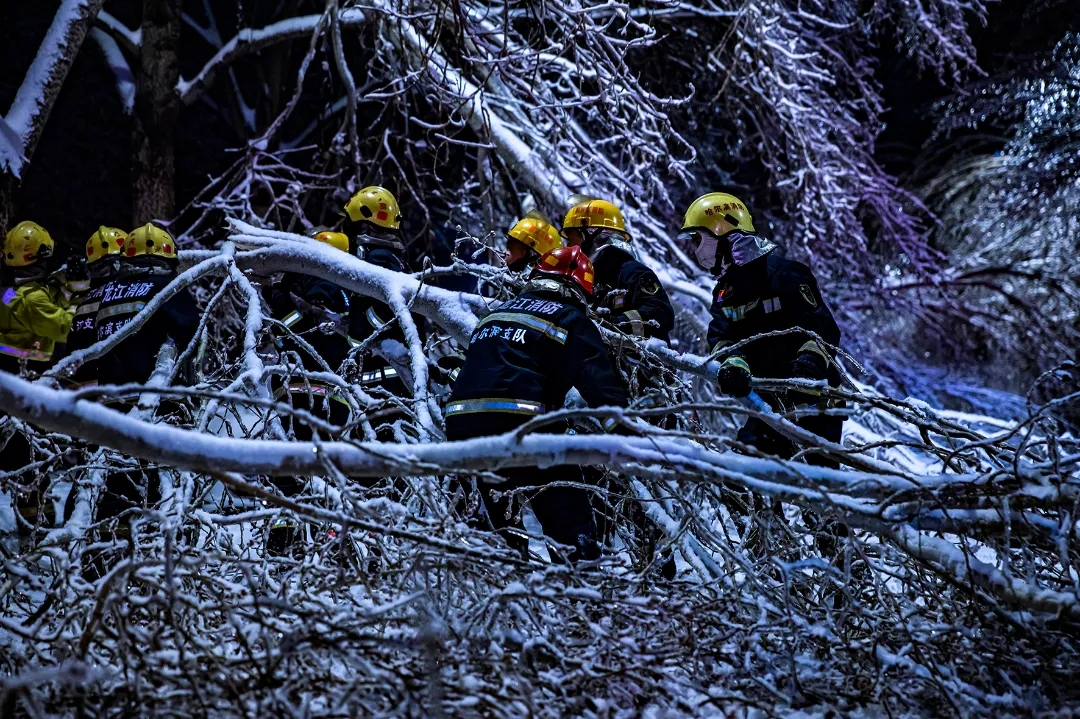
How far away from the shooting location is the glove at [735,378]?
400 centimetres

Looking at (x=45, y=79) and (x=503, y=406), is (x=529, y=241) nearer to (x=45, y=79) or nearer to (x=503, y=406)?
(x=503, y=406)

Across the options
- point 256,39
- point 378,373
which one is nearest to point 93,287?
point 378,373

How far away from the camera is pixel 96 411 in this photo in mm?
2195

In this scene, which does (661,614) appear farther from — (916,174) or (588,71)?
(916,174)

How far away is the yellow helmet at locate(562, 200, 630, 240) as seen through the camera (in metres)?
5.48

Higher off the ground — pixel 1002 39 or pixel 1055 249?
pixel 1002 39

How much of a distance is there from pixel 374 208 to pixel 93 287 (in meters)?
1.78

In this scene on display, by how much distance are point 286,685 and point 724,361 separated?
2.61 metres

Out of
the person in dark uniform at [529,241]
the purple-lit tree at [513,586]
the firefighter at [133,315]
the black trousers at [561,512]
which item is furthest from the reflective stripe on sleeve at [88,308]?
the black trousers at [561,512]

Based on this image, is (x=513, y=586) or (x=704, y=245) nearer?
(x=513, y=586)

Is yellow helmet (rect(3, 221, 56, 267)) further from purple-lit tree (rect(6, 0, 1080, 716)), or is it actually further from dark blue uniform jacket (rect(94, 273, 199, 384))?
purple-lit tree (rect(6, 0, 1080, 716))

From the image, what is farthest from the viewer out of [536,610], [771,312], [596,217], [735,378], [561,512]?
[596,217]

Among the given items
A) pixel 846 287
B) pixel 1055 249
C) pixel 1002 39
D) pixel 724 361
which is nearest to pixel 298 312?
pixel 724 361

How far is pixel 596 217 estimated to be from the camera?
548cm
